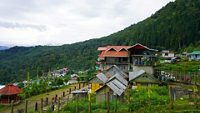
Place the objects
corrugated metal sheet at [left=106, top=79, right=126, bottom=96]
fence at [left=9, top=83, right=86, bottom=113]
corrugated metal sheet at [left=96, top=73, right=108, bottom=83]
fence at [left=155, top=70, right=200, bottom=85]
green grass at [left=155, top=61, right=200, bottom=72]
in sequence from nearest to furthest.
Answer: fence at [left=9, top=83, right=86, bottom=113] < corrugated metal sheet at [left=106, top=79, right=126, bottom=96] < fence at [left=155, top=70, right=200, bottom=85] < corrugated metal sheet at [left=96, top=73, right=108, bottom=83] < green grass at [left=155, top=61, right=200, bottom=72]

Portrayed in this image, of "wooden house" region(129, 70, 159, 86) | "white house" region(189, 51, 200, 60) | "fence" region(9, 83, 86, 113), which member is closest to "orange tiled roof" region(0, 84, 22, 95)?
"fence" region(9, 83, 86, 113)

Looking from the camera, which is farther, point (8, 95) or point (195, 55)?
point (195, 55)

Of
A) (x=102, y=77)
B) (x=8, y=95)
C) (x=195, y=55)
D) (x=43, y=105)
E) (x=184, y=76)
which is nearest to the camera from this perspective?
(x=43, y=105)

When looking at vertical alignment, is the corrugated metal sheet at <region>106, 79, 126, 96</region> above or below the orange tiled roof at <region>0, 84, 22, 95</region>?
above

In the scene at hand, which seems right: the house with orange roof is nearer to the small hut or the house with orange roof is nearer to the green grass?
the green grass

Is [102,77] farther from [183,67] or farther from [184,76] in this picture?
[183,67]

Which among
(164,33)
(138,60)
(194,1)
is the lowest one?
(138,60)

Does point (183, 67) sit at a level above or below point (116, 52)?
below

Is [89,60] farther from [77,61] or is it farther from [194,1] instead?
[194,1]

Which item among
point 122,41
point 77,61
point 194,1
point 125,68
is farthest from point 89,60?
point 125,68

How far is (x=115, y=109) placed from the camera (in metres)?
23.9

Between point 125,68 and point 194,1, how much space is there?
10103 centimetres

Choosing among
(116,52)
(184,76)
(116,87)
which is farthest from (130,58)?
(116,87)

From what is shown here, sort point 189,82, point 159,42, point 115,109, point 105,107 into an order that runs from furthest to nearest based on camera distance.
A: point 159,42 < point 189,82 < point 105,107 < point 115,109
